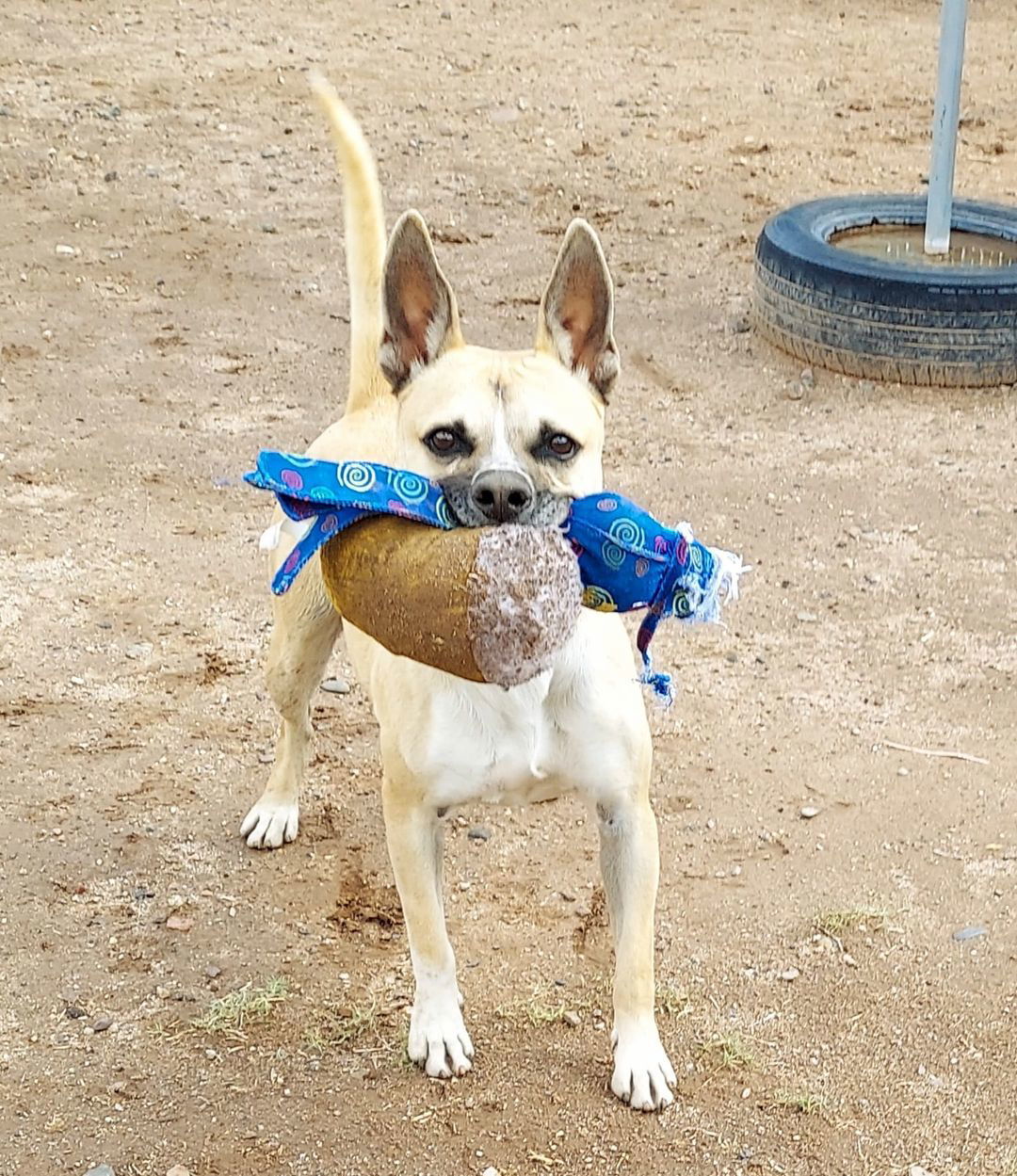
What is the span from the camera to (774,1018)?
3643 mm

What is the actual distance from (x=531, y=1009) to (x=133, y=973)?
3.09 ft

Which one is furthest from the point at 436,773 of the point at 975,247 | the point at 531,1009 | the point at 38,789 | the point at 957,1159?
the point at 975,247

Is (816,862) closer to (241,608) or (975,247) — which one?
(241,608)

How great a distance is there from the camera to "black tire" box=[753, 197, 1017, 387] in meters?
6.81

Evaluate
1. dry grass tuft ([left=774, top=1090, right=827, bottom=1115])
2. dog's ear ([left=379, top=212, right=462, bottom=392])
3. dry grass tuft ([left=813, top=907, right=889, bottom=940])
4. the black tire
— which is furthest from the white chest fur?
the black tire

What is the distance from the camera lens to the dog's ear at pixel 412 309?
332cm

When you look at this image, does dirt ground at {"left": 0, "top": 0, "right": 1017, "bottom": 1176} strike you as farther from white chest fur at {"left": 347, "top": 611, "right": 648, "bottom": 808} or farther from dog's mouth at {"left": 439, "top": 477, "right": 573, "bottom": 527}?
dog's mouth at {"left": 439, "top": 477, "right": 573, "bottom": 527}

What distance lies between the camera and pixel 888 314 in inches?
272

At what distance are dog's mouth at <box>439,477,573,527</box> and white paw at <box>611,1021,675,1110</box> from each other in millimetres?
1122

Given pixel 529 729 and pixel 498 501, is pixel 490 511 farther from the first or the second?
pixel 529 729

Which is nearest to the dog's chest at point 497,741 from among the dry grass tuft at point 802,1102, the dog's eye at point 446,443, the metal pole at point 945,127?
the dog's eye at point 446,443

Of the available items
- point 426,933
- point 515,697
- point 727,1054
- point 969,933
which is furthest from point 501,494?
point 969,933

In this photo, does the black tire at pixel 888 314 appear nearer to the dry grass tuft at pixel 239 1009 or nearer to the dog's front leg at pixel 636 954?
the dog's front leg at pixel 636 954

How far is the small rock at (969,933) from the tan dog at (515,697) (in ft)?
2.97
